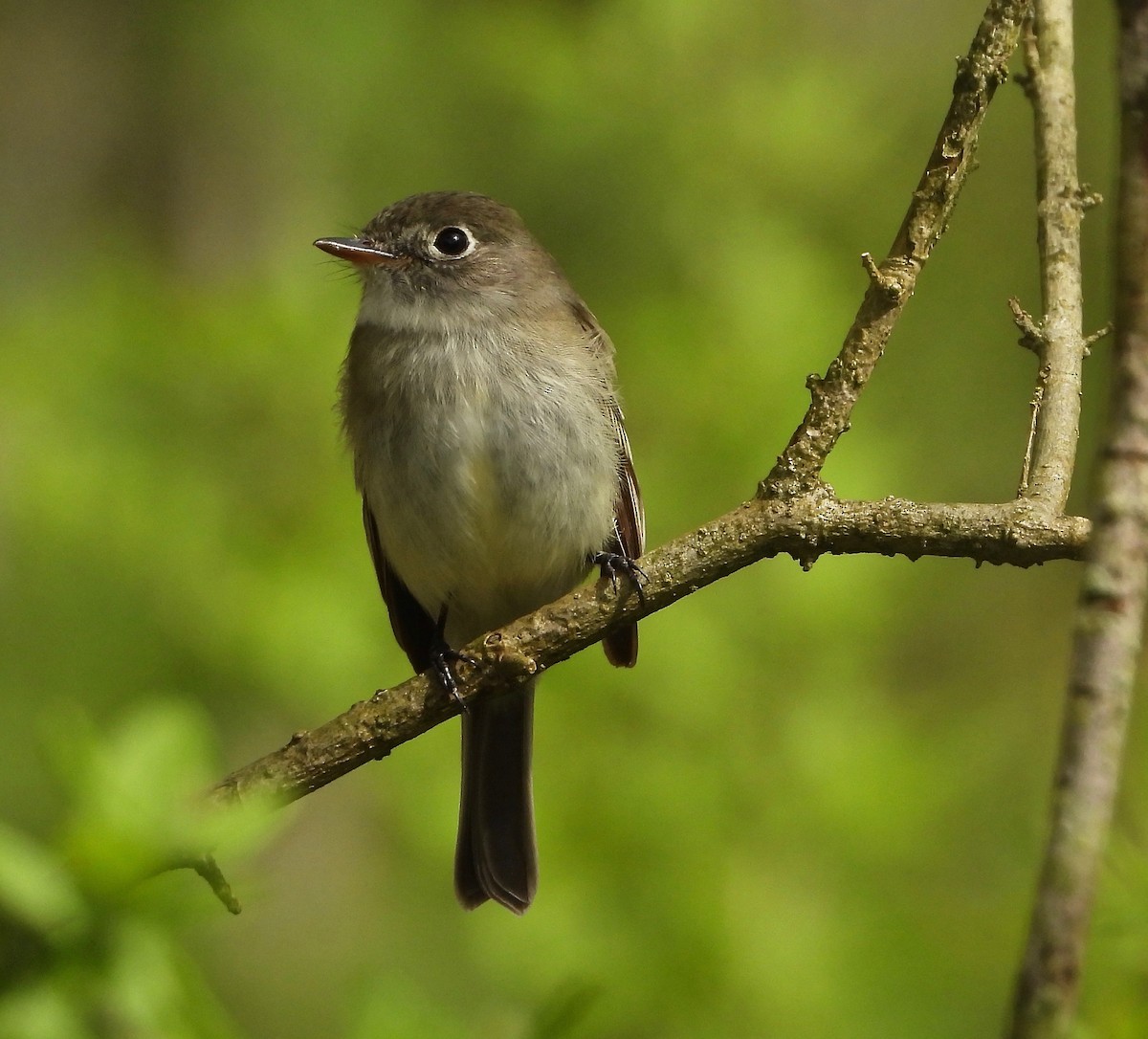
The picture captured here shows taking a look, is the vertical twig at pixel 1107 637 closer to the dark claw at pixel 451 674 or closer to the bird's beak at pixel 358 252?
the dark claw at pixel 451 674

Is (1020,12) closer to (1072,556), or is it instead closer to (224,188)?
(1072,556)

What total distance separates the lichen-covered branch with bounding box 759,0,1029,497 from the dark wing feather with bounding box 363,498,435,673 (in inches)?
81.7

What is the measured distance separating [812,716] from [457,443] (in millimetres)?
1865

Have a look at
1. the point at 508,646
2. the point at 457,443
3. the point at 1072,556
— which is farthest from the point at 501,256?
the point at 1072,556

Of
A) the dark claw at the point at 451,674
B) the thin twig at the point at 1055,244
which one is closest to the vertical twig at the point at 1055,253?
the thin twig at the point at 1055,244

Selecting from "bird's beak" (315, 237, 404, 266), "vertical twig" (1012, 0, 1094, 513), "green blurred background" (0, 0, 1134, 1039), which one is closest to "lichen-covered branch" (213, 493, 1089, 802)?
"vertical twig" (1012, 0, 1094, 513)

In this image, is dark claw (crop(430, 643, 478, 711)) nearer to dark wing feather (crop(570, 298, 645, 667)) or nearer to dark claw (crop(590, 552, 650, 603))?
dark claw (crop(590, 552, 650, 603))

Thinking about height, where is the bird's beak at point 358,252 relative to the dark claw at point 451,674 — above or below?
above

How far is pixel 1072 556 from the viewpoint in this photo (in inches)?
114

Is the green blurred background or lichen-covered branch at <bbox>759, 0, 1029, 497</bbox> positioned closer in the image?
lichen-covered branch at <bbox>759, 0, 1029, 497</bbox>

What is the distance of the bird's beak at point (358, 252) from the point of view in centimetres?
486

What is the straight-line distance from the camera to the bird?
444cm

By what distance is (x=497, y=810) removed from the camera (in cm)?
499

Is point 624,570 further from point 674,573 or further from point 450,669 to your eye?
point 450,669
